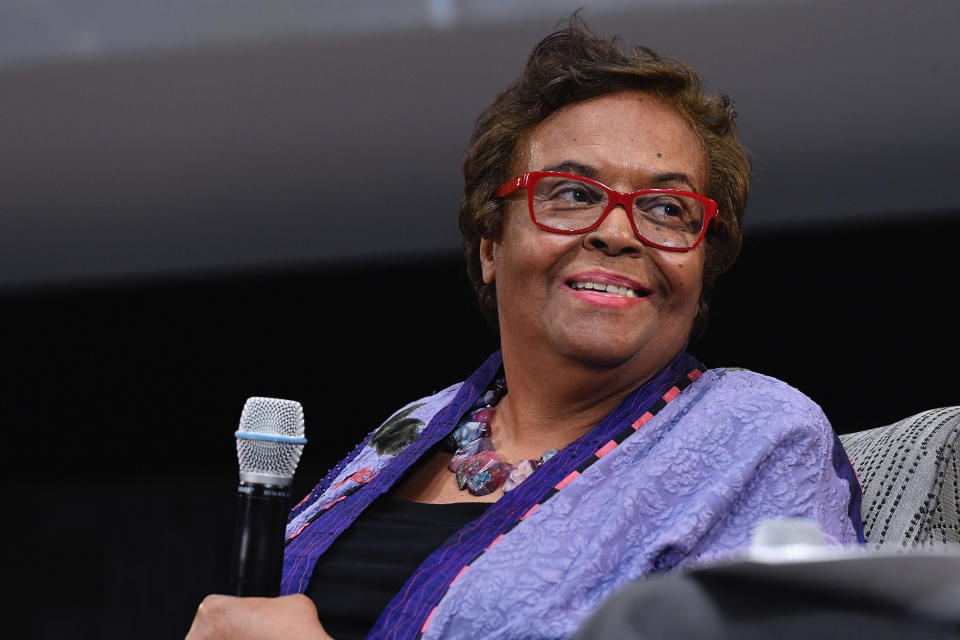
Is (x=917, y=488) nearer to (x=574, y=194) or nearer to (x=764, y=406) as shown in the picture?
(x=764, y=406)

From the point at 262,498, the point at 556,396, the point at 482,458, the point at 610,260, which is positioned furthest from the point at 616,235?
the point at 262,498

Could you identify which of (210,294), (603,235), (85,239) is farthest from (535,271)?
(85,239)

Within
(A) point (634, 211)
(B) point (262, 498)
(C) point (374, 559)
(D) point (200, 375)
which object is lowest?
(D) point (200, 375)

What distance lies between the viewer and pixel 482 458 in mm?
1524

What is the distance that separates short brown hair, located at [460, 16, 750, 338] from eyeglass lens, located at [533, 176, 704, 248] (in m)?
0.09

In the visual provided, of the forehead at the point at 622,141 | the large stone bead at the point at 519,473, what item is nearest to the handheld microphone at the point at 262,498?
the large stone bead at the point at 519,473

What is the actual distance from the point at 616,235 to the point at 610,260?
0.12 ft

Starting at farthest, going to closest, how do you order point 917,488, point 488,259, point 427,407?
point 427,407, point 488,259, point 917,488

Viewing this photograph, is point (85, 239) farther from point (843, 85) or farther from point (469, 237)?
point (843, 85)

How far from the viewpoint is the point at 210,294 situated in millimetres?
3418

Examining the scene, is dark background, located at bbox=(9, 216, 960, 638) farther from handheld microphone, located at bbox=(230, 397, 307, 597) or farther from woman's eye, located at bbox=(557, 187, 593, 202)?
handheld microphone, located at bbox=(230, 397, 307, 597)

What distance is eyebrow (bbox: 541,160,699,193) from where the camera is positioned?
1.46 m

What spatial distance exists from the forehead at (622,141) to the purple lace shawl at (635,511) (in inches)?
12.2

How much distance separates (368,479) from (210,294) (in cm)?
196
